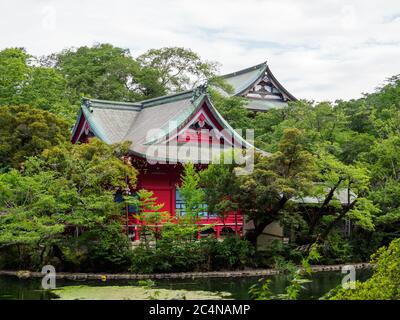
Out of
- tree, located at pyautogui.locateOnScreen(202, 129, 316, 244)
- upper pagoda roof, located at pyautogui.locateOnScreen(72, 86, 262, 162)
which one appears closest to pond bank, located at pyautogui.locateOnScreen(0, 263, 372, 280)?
tree, located at pyautogui.locateOnScreen(202, 129, 316, 244)

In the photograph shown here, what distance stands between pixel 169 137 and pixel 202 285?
306 inches

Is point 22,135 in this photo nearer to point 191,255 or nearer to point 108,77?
point 191,255

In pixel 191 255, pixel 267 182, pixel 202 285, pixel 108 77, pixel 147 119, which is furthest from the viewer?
pixel 108 77

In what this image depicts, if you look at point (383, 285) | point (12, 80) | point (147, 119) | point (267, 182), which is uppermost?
point (12, 80)

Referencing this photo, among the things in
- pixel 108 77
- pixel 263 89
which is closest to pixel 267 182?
pixel 108 77

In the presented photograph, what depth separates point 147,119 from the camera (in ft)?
82.4

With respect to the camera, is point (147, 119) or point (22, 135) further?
point (147, 119)

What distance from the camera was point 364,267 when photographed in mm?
19969

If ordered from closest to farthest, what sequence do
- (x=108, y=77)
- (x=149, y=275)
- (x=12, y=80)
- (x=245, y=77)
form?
(x=149, y=275) < (x=12, y=80) < (x=108, y=77) < (x=245, y=77)

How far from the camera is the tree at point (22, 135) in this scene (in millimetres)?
20422

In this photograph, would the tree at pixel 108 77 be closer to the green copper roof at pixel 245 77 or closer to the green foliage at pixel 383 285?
the green copper roof at pixel 245 77
